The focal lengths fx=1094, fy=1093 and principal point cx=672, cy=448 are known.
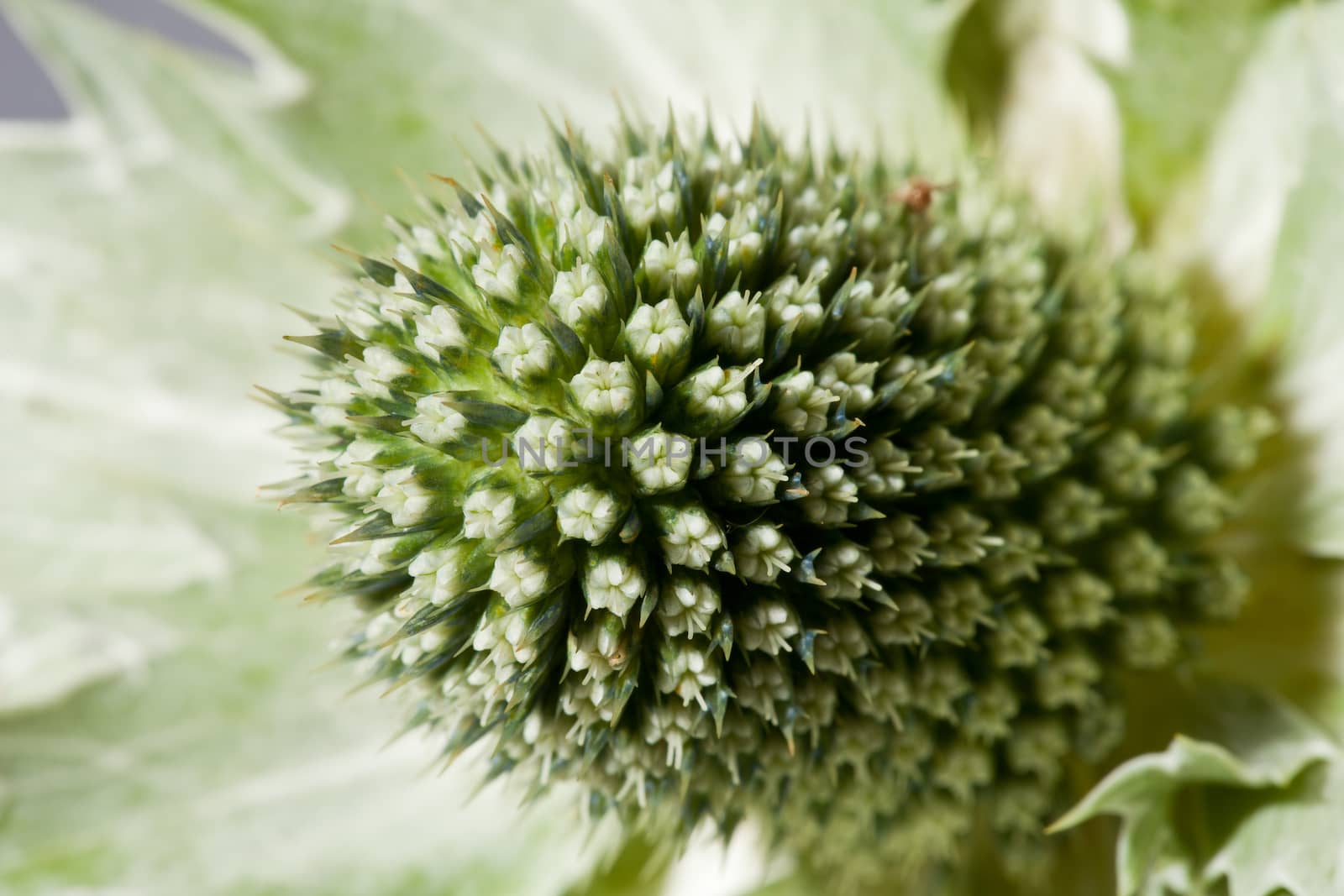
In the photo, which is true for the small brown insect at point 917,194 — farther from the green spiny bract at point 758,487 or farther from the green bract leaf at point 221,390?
the green bract leaf at point 221,390

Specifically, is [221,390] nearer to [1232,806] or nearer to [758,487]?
[758,487]

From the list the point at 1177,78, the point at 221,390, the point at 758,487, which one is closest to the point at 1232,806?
the point at 758,487

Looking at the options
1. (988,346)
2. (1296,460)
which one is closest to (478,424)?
(988,346)

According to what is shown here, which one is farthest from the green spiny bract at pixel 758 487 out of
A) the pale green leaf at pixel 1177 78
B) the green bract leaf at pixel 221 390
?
the green bract leaf at pixel 221 390

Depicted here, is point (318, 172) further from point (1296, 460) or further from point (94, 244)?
point (1296, 460)

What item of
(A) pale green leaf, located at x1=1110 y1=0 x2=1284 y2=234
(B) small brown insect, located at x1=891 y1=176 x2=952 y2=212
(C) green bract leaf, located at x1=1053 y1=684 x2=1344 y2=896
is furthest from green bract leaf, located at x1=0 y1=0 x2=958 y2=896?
(C) green bract leaf, located at x1=1053 y1=684 x2=1344 y2=896

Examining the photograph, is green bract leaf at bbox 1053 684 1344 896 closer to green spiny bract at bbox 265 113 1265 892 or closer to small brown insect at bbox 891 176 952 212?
green spiny bract at bbox 265 113 1265 892
